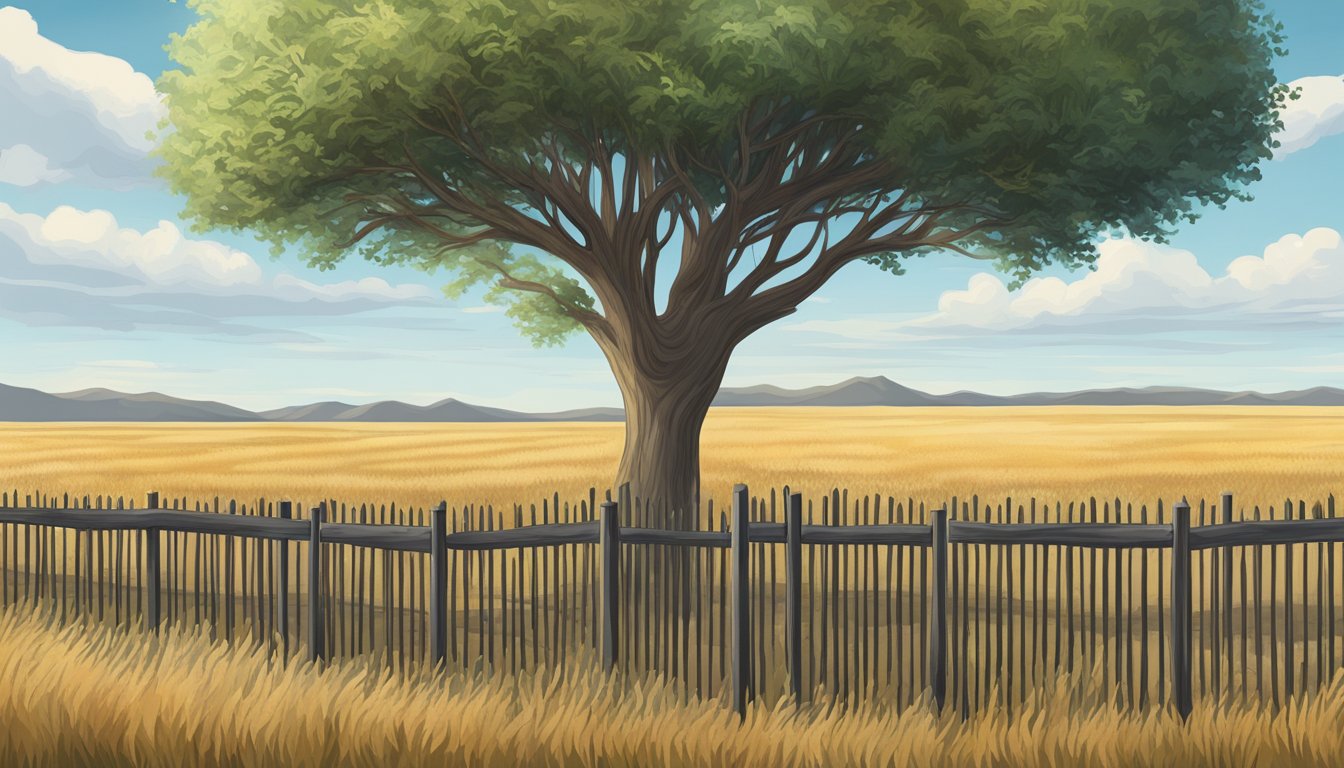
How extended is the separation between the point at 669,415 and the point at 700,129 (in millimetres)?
4893

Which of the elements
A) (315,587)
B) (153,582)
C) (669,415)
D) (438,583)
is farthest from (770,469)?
(438,583)

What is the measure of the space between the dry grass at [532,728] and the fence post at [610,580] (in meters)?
0.41

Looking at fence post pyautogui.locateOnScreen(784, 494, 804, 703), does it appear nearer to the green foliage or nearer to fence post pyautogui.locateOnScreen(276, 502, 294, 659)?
fence post pyautogui.locateOnScreen(276, 502, 294, 659)

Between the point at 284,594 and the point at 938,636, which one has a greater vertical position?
the point at 284,594

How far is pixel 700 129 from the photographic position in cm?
1415

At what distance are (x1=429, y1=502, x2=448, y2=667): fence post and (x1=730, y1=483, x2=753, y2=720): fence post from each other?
8.08 ft

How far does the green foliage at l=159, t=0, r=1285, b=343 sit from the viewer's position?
527 inches

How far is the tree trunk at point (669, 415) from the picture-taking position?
17297mm

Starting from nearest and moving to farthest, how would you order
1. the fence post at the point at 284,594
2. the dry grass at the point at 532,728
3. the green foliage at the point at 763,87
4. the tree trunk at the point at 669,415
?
1. the dry grass at the point at 532,728
2. the fence post at the point at 284,594
3. the green foliage at the point at 763,87
4. the tree trunk at the point at 669,415

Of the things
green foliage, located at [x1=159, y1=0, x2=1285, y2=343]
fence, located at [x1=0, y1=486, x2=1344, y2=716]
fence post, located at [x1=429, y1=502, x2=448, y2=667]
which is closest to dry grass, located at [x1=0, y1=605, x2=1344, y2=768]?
fence, located at [x1=0, y1=486, x2=1344, y2=716]

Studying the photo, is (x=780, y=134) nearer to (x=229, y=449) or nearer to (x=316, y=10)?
(x=316, y=10)

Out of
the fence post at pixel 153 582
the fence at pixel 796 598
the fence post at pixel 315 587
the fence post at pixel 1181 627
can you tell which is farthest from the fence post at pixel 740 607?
the fence post at pixel 153 582

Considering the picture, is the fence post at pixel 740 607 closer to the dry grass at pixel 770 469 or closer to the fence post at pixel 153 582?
the fence post at pixel 153 582

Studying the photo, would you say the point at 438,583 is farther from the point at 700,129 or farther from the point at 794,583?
the point at 700,129
